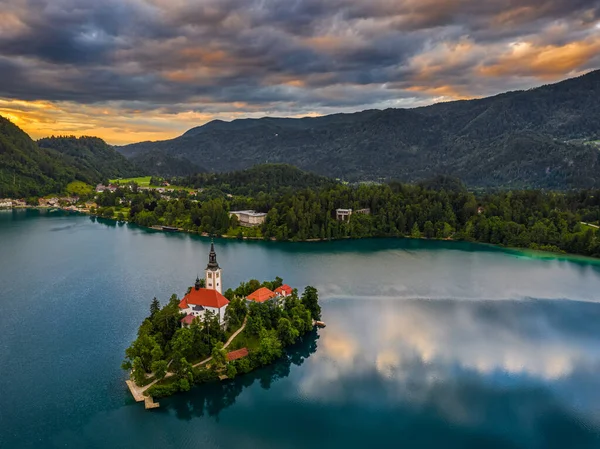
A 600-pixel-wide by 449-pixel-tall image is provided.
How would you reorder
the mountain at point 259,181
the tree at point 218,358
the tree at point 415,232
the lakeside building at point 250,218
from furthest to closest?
the mountain at point 259,181, the lakeside building at point 250,218, the tree at point 415,232, the tree at point 218,358

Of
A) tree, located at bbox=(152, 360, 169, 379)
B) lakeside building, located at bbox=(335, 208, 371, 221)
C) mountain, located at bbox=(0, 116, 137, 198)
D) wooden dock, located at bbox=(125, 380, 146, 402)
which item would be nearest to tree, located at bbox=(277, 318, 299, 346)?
tree, located at bbox=(152, 360, 169, 379)

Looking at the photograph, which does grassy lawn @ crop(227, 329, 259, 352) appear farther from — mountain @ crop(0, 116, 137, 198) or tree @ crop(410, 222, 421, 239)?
mountain @ crop(0, 116, 137, 198)

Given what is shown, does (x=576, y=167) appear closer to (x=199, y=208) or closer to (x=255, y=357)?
(x=199, y=208)

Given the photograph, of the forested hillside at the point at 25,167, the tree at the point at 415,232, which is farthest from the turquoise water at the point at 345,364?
the forested hillside at the point at 25,167

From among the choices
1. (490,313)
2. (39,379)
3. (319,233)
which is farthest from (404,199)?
(39,379)

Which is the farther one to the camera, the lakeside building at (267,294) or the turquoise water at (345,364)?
the lakeside building at (267,294)

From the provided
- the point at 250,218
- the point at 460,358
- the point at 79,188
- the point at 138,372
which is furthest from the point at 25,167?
the point at 460,358

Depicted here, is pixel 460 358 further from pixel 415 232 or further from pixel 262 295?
pixel 415 232

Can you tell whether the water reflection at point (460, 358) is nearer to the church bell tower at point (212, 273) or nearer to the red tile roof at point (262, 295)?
the red tile roof at point (262, 295)
